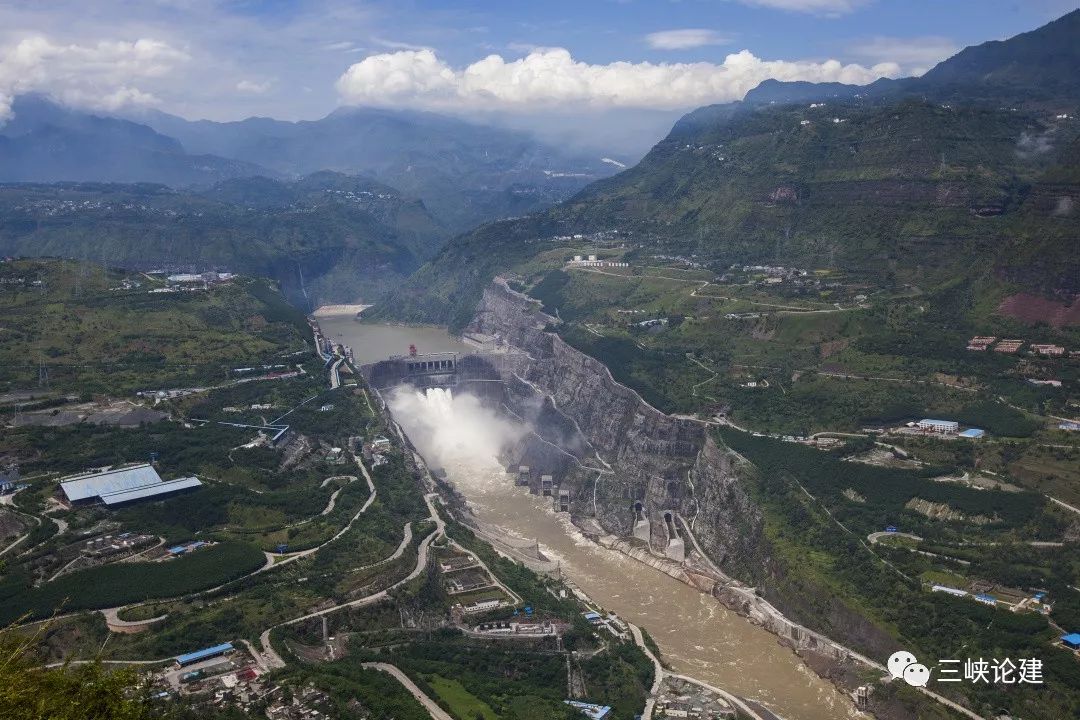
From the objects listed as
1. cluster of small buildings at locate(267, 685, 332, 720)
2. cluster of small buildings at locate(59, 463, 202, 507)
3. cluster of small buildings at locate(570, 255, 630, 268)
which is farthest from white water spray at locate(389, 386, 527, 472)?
cluster of small buildings at locate(267, 685, 332, 720)

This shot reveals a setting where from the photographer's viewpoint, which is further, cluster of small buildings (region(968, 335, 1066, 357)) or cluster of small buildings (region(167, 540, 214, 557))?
cluster of small buildings (region(968, 335, 1066, 357))

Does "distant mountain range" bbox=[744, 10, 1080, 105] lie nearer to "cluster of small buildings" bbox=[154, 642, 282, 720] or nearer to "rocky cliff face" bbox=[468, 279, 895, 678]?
"rocky cliff face" bbox=[468, 279, 895, 678]

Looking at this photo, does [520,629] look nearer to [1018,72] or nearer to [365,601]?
[365,601]

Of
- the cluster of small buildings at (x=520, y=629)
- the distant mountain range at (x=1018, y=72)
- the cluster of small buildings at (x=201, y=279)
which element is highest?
the distant mountain range at (x=1018, y=72)

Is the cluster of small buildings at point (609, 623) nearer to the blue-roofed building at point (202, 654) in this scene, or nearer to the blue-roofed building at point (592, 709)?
the blue-roofed building at point (592, 709)

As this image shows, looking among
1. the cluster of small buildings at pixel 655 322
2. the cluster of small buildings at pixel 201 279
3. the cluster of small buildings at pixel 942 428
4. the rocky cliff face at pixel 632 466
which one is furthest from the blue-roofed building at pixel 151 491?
the cluster of small buildings at pixel 201 279

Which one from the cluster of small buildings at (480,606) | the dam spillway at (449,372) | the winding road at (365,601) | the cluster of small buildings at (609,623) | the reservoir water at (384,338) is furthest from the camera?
the reservoir water at (384,338)

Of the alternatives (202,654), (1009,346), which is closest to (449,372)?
(1009,346)
